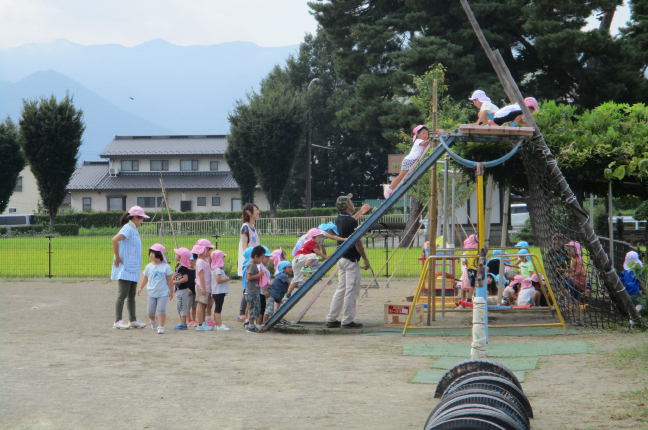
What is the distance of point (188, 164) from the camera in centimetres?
6525

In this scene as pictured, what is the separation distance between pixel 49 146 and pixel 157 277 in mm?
40992

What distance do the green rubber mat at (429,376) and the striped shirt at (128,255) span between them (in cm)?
493

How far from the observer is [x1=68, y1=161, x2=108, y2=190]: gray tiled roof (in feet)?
210

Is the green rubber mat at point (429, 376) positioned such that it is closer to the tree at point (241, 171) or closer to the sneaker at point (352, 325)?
the sneaker at point (352, 325)

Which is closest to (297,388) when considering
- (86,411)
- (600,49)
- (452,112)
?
(86,411)

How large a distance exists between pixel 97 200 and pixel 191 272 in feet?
190

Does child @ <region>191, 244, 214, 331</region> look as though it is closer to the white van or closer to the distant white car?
the distant white car

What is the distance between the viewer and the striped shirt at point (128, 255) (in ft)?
31.5

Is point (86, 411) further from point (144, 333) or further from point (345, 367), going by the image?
point (144, 333)

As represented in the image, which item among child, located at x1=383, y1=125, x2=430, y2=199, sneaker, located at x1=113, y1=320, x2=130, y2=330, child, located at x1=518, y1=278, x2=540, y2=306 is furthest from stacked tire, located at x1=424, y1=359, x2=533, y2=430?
child, located at x1=518, y1=278, x2=540, y2=306

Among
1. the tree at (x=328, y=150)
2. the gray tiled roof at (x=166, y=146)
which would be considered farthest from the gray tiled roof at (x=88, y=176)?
the tree at (x=328, y=150)

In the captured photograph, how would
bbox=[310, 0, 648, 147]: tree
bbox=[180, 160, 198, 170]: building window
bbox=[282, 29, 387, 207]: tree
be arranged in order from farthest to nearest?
bbox=[180, 160, 198, 170]: building window
bbox=[282, 29, 387, 207]: tree
bbox=[310, 0, 648, 147]: tree

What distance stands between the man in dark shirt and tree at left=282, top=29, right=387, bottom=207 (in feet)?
159

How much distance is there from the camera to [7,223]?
52969 millimetres
